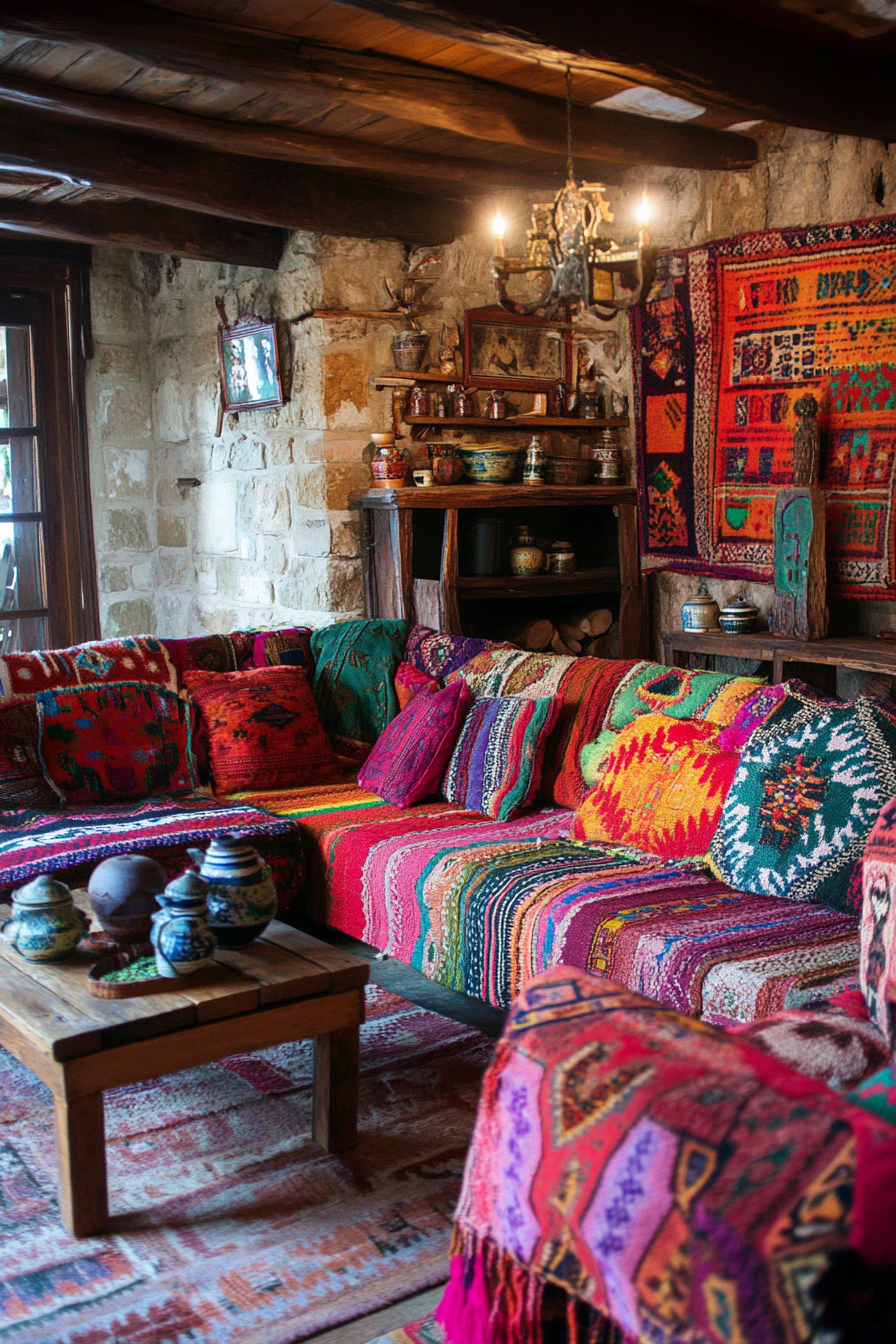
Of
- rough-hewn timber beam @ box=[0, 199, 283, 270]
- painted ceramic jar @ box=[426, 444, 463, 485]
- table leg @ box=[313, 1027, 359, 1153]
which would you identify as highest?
rough-hewn timber beam @ box=[0, 199, 283, 270]

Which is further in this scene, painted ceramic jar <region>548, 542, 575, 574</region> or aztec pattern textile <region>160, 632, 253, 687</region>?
painted ceramic jar <region>548, 542, 575, 574</region>

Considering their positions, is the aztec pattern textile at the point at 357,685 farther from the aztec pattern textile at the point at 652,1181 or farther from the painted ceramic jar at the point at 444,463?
the aztec pattern textile at the point at 652,1181

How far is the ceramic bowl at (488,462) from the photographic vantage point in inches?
175

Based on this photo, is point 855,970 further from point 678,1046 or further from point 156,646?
point 156,646

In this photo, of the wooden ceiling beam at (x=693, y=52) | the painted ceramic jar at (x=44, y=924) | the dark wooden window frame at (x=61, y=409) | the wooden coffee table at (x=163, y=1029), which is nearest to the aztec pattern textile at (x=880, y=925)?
the wooden coffee table at (x=163, y=1029)

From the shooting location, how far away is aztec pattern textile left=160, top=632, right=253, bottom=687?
365 cm

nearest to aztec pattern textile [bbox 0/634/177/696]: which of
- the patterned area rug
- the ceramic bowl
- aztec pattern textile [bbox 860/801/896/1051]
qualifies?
the patterned area rug

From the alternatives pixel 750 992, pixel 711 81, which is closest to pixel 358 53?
pixel 711 81

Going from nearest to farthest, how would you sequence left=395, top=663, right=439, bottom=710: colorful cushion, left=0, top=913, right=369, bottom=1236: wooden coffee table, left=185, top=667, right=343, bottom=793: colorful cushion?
left=0, top=913, right=369, bottom=1236: wooden coffee table < left=185, top=667, right=343, bottom=793: colorful cushion < left=395, top=663, right=439, bottom=710: colorful cushion

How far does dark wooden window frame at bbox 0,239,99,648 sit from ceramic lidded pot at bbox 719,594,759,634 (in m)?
2.81

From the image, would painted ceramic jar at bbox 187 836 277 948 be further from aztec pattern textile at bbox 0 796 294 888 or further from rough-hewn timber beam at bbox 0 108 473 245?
rough-hewn timber beam at bbox 0 108 473 245

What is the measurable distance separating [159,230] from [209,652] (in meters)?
1.77

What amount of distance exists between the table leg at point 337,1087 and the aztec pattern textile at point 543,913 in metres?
0.44

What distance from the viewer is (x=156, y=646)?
3621mm
